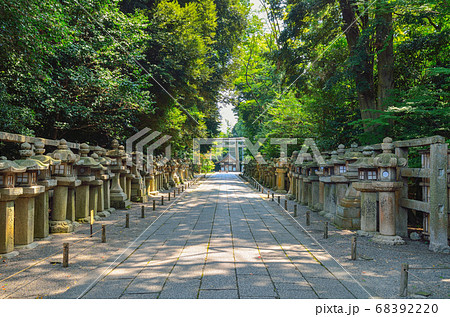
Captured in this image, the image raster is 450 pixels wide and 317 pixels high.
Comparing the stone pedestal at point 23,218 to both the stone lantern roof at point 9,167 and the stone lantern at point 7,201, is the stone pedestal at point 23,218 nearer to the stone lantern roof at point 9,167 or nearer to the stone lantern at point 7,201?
the stone lantern at point 7,201

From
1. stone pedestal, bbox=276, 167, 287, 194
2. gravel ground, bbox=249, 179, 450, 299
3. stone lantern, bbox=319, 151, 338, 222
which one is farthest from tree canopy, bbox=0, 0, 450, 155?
gravel ground, bbox=249, 179, 450, 299

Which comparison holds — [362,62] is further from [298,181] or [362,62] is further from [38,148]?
[38,148]

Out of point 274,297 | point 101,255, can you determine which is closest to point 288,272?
point 274,297

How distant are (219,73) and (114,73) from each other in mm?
12891

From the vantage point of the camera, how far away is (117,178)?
12.7m

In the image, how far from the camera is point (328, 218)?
10.2m

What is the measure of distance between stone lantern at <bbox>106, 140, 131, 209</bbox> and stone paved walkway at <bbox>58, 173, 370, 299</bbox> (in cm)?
441

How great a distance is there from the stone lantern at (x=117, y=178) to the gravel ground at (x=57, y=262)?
11.6ft

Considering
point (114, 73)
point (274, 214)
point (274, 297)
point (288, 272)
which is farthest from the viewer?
point (114, 73)

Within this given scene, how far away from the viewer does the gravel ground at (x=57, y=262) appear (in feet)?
14.2

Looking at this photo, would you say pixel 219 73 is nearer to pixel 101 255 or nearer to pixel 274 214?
pixel 274 214

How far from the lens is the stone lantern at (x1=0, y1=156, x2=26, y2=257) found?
569cm

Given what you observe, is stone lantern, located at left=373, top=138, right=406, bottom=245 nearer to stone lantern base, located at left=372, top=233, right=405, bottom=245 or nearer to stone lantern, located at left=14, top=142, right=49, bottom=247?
stone lantern base, located at left=372, top=233, right=405, bottom=245

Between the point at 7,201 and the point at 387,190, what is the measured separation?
7.92 metres
